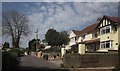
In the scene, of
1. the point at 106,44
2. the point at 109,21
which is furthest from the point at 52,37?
the point at 109,21

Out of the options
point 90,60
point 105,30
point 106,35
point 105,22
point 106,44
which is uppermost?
point 105,22

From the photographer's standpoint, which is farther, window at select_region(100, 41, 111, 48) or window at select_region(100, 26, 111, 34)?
window at select_region(100, 41, 111, 48)

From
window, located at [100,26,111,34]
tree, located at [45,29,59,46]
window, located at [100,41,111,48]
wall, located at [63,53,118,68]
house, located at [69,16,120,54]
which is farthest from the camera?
tree, located at [45,29,59,46]

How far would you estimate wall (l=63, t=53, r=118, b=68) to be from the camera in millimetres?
24841

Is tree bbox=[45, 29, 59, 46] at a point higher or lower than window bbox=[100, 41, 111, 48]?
higher

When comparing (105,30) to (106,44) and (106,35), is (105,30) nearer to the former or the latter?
(106,35)

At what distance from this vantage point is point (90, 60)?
83.6 feet

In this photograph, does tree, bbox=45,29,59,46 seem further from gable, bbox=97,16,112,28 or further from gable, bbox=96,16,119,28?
gable, bbox=97,16,112,28

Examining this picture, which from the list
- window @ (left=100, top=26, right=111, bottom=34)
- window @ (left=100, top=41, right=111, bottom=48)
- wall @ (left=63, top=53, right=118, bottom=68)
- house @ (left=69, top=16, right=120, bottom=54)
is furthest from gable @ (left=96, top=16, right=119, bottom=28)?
wall @ (left=63, top=53, right=118, bottom=68)

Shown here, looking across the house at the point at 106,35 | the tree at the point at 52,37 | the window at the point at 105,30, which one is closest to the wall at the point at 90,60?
the house at the point at 106,35

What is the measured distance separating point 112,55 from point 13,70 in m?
11.1

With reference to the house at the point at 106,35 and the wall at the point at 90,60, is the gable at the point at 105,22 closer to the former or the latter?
the house at the point at 106,35

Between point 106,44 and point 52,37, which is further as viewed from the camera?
point 52,37

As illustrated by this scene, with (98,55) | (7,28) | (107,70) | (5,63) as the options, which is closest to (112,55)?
(98,55)
